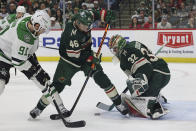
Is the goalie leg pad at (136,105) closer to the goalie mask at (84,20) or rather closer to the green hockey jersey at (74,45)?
the green hockey jersey at (74,45)

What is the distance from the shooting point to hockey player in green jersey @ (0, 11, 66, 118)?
3.38 meters

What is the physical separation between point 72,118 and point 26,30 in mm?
1058

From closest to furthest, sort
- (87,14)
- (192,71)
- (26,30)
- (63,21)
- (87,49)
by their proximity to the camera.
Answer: (26,30)
(87,14)
(87,49)
(192,71)
(63,21)

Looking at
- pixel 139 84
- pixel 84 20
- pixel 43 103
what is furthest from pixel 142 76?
pixel 43 103

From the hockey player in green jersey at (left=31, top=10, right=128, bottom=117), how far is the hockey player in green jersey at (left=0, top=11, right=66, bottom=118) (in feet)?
0.95

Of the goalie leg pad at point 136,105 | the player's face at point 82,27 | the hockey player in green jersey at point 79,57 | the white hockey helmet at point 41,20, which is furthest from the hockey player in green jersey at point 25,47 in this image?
the goalie leg pad at point 136,105

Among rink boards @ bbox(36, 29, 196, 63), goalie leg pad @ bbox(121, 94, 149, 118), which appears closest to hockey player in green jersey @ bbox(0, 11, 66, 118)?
goalie leg pad @ bbox(121, 94, 149, 118)

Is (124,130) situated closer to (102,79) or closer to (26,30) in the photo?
(102,79)

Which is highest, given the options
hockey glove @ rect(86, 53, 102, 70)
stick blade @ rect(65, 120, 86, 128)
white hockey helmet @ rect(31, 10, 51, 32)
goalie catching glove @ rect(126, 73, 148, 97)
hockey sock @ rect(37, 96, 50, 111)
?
white hockey helmet @ rect(31, 10, 51, 32)

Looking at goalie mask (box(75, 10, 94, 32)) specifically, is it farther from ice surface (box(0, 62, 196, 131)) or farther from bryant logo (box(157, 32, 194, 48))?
bryant logo (box(157, 32, 194, 48))

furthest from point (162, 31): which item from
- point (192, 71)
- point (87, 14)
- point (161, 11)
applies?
point (87, 14)

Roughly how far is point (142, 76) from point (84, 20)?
766 mm

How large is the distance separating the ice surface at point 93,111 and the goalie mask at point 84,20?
35.9 inches

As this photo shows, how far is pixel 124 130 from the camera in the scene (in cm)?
346
